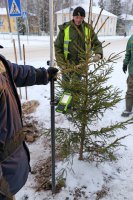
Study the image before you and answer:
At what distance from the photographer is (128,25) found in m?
60.7

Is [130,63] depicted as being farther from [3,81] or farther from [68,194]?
[3,81]

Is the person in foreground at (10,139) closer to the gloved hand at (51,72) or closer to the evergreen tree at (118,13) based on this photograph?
the gloved hand at (51,72)

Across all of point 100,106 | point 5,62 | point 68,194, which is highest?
point 5,62

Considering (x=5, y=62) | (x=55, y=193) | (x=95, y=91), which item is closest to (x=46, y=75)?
(x=5, y=62)

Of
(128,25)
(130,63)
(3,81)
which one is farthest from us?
(128,25)

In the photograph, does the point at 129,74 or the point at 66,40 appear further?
the point at 129,74

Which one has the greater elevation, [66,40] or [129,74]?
[66,40]

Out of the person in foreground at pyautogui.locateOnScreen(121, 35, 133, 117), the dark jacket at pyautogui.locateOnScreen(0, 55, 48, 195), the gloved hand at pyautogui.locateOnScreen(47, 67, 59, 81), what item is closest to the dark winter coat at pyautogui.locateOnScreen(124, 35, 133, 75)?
the person in foreground at pyautogui.locateOnScreen(121, 35, 133, 117)

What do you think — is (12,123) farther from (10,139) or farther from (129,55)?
(129,55)

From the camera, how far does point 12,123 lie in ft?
6.05

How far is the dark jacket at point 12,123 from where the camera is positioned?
1750 mm

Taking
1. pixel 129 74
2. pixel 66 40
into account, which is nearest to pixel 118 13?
pixel 129 74

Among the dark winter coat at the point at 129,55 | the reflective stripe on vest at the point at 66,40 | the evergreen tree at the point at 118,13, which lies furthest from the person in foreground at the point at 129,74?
→ the evergreen tree at the point at 118,13

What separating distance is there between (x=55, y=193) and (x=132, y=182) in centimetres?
108
